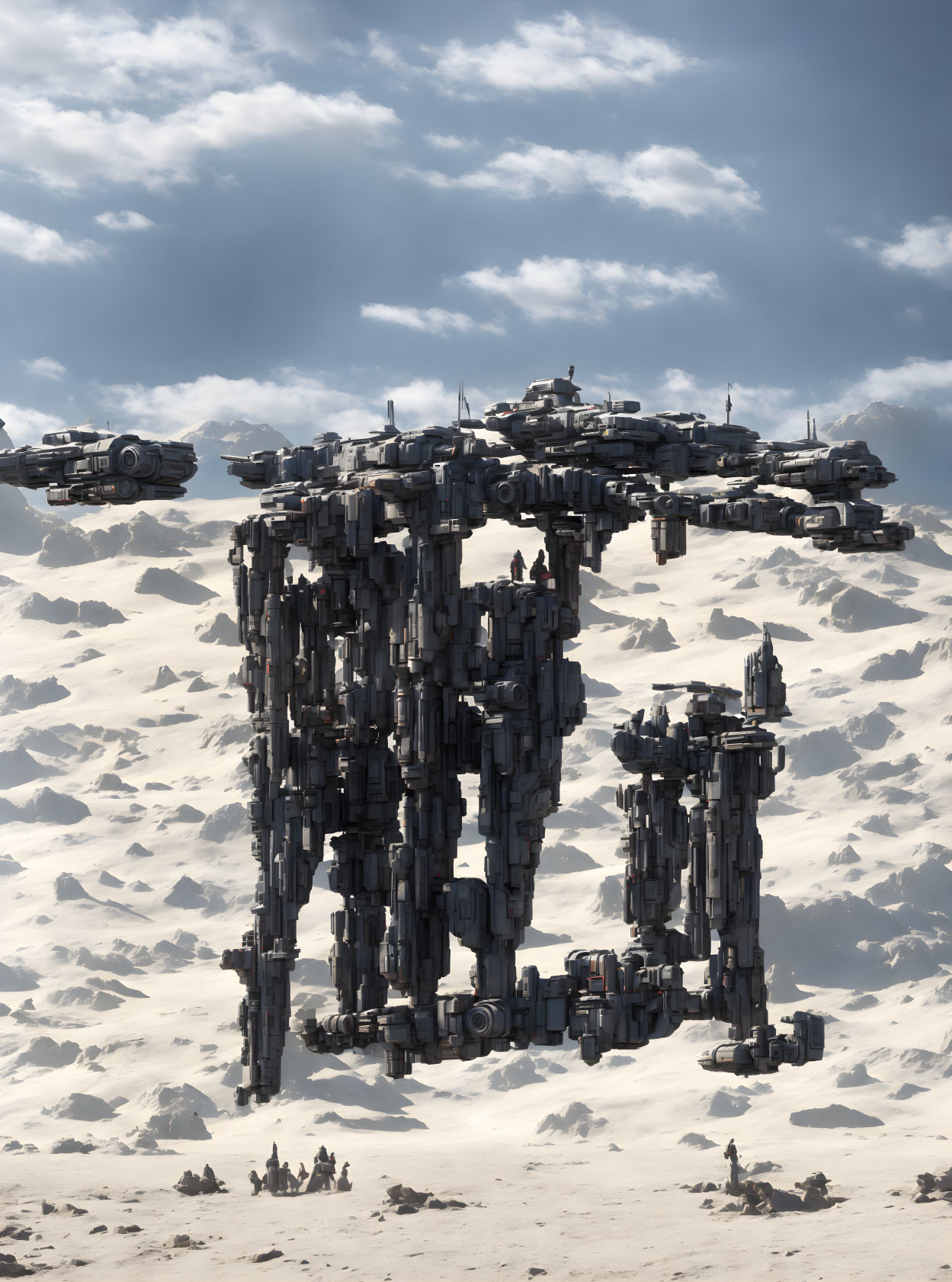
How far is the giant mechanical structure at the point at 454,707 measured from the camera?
803 inches

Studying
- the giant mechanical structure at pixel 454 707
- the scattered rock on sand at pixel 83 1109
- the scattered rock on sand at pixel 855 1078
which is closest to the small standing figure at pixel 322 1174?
the scattered rock on sand at pixel 83 1109

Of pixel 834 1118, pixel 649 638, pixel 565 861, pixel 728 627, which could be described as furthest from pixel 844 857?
pixel 649 638

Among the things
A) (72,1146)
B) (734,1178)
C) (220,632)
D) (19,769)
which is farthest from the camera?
(220,632)

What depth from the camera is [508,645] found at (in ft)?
67.7

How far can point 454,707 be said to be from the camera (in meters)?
20.7

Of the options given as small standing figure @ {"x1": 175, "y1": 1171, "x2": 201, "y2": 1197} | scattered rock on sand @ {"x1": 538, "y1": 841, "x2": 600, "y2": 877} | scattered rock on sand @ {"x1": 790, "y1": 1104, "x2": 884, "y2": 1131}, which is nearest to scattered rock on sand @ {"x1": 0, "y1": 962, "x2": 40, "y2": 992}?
scattered rock on sand @ {"x1": 538, "y1": 841, "x2": 600, "y2": 877}

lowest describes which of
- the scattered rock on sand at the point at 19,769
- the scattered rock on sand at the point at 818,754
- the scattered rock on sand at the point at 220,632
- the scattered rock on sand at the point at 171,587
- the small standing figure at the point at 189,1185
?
the small standing figure at the point at 189,1185

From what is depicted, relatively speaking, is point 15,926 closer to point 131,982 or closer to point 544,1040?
point 131,982

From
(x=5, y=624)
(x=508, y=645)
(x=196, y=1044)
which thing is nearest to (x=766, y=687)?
(x=508, y=645)

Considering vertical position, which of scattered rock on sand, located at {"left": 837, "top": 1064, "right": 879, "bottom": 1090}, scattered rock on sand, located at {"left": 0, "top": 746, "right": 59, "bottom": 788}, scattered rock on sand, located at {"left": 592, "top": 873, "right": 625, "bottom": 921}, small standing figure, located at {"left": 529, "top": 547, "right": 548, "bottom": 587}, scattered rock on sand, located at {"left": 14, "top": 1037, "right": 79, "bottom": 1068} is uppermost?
scattered rock on sand, located at {"left": 0, "top": 746, "right": 59, "bottom": 788}

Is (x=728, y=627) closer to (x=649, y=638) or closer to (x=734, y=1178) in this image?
(x=649, y=638)

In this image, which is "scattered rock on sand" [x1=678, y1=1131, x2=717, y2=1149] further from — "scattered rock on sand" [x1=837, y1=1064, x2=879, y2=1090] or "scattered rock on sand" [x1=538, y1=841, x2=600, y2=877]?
"scattered rock on sand" [x1=538, y1=841, x2=600, y2=877]

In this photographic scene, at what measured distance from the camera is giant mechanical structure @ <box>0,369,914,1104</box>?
66.9 feet

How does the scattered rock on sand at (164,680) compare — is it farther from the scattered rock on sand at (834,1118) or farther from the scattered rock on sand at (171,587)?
the scattered rock on sand at (834,1118)
